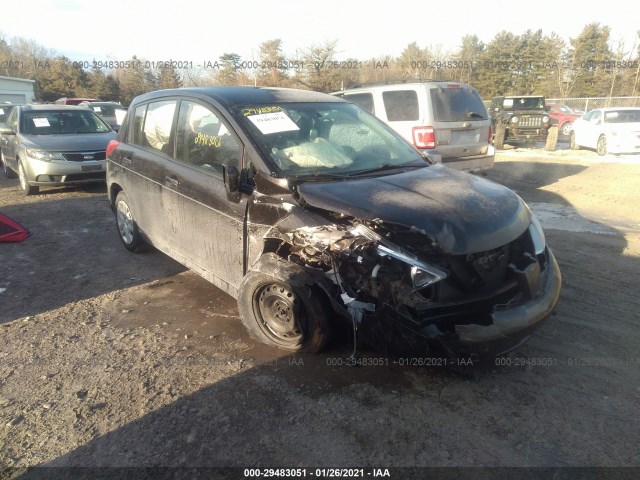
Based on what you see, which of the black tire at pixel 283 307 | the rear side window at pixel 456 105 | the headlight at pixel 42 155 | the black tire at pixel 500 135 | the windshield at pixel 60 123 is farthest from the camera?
the black tire at pixel 500 135

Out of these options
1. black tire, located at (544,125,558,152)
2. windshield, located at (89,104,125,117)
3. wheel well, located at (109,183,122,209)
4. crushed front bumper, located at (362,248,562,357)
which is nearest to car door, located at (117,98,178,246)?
wheel well, located at (109,183,122,209)

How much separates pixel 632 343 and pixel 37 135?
10.3 m

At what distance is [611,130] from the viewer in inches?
565

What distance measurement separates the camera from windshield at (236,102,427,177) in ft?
12.1

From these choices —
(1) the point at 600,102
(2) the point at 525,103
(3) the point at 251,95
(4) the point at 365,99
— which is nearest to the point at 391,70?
(1) the point at 600,102

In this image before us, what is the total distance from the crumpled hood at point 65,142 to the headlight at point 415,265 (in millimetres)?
7643

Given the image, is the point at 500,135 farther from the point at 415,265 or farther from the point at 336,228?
the point at 415,265

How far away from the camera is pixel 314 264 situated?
10.6 ft

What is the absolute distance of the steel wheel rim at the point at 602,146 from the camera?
48.1 ft

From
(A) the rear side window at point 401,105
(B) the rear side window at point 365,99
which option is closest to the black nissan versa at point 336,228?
(A) the rear side window at point 401,105

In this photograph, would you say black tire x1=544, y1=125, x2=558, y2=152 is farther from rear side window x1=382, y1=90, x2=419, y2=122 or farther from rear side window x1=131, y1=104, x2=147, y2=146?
rear side window x1=131, y1=104, x2=147, y2=146

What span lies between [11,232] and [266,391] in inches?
203

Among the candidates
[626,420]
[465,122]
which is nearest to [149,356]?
[626,420]

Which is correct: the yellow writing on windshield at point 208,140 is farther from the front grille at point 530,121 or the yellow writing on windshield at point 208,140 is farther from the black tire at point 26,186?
the front grille at point 530,121
